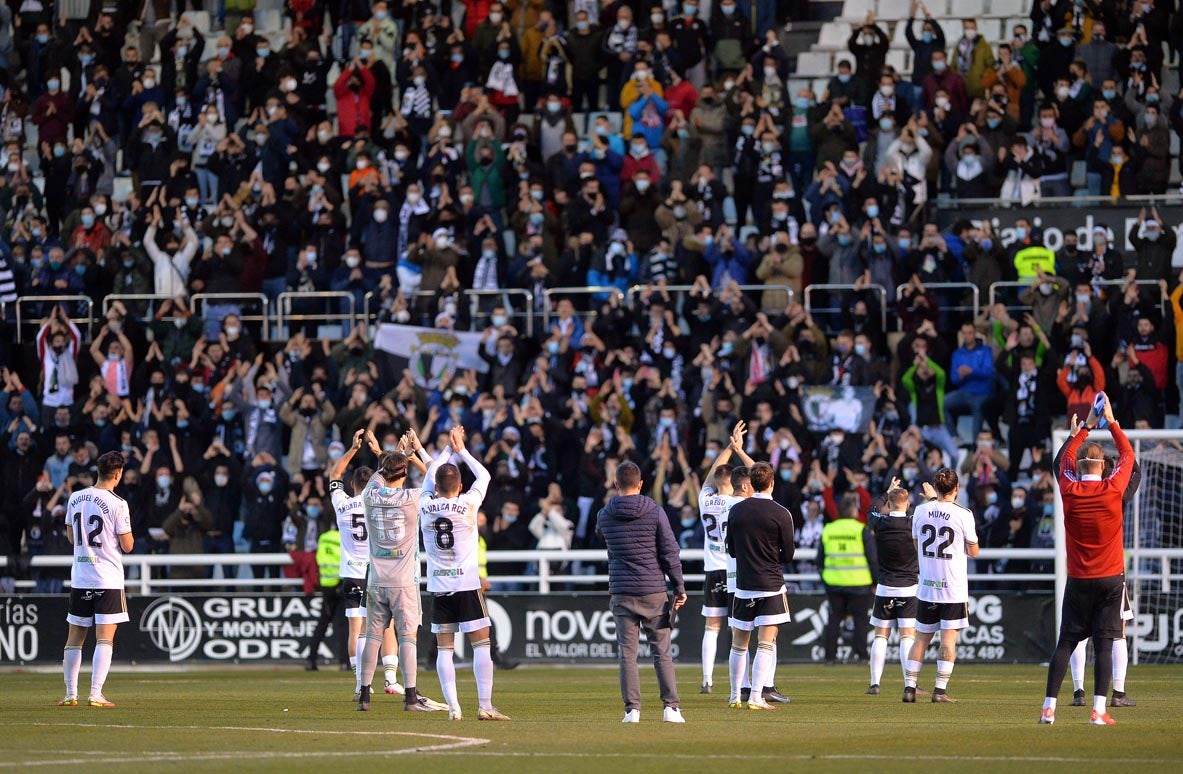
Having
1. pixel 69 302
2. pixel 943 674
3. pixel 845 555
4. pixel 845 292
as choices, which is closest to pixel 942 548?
Result: pixel 943 674

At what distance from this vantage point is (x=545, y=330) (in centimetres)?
3056

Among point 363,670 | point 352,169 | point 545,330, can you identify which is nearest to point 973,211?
point 545,330

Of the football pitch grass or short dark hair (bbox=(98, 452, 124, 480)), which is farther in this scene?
short dark hair (bbox=(98, 452, 124, 480))

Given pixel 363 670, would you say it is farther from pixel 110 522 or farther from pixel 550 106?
pixel 550 106

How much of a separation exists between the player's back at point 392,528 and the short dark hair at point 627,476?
203 centimetres

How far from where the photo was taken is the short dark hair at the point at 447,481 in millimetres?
16172

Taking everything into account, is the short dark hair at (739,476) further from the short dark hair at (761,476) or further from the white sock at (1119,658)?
the white sock at (1119,658)

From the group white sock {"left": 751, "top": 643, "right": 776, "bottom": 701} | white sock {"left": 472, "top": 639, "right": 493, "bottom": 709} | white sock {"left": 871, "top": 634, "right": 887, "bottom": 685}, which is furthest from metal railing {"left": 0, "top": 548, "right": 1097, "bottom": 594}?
white sock {"left": 472, "top": 639, "right": 493, "bottom": 709}

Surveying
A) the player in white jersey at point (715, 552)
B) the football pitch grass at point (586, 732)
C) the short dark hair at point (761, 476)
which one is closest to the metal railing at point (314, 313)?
the football pitch grass at point (586, 732)

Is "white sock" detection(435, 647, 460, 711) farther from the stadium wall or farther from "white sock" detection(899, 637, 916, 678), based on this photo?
the stadium wall

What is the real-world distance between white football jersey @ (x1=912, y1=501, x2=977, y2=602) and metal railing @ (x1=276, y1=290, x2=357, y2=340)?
548 inches

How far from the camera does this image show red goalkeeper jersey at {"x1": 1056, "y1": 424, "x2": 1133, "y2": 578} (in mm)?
15422

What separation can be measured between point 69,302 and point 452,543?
60.8ft

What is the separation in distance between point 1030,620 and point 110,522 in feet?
42.8
